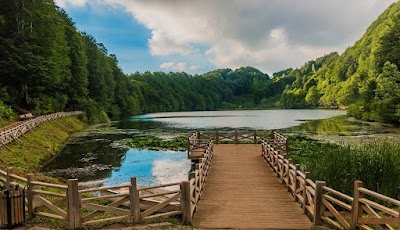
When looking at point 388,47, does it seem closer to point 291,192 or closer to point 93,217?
point 291,192

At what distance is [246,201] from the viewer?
36.7 ft

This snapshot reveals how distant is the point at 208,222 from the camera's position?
9164 millimetres

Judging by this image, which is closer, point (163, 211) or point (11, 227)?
point (11, 227)

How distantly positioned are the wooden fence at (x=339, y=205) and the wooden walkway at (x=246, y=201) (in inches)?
17.0

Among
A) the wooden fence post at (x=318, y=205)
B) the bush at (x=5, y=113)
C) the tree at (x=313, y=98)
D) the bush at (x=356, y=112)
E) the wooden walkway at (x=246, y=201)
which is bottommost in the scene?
the wooden walkway at (x=246, y=201)

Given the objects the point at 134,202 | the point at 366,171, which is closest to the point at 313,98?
the point at 366,171

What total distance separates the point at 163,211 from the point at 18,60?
138 ft

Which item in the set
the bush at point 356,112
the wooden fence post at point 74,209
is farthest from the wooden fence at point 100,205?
the bush at point 356,112

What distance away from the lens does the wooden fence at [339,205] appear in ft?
23.0

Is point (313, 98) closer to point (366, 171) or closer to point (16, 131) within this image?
point (16, 131)

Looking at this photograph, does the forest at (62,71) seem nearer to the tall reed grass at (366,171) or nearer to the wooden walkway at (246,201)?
the wooden walkway at (246,201)

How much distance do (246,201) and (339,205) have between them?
11.1ft

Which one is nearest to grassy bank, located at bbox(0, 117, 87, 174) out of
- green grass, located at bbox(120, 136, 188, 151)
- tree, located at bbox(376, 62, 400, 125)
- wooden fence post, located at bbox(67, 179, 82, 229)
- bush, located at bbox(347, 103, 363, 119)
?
green grass, located at bbox(120, 136, 188, 151)

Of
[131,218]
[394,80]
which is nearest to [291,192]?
[131,218]
